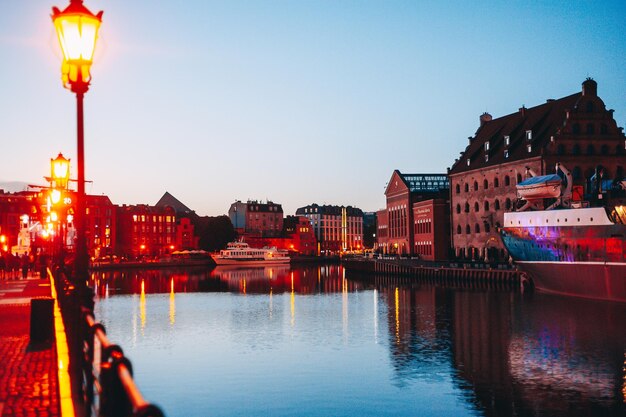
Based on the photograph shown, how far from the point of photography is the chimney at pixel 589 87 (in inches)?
3194

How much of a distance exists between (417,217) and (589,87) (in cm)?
4300

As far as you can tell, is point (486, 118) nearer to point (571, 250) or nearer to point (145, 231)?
point (571, 250)

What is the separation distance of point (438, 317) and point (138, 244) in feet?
458

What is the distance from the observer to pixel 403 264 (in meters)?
101

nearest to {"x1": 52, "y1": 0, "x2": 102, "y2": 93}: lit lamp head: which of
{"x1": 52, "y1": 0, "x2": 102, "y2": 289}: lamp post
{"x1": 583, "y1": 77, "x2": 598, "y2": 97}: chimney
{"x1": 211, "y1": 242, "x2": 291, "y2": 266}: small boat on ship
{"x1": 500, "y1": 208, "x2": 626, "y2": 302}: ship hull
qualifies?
{"x1": 52, "y1": 0, "x2": 102, "y2": 289}: lamp post

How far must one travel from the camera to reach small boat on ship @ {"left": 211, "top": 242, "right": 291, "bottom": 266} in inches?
6599

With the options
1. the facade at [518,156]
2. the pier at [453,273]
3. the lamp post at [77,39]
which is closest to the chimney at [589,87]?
the facade at [518,156]

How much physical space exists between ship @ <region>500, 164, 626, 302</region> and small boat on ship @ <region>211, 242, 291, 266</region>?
107m

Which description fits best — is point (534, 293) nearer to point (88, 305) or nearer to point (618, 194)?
point (618, 194)

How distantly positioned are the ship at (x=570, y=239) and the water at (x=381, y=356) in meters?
2.42

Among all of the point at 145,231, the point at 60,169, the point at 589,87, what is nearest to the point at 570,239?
the point at 589,87

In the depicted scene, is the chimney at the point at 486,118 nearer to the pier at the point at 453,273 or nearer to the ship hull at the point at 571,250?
the pier at the point at 453,273

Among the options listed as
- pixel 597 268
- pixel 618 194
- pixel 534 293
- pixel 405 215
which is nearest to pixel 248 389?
pixel 597 268

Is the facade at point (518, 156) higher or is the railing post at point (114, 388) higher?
the facade at point (518, 156)
